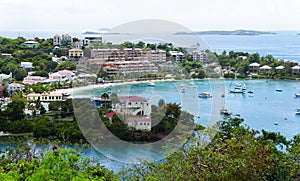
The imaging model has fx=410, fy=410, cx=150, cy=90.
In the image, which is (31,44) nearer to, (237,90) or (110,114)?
(237,90)

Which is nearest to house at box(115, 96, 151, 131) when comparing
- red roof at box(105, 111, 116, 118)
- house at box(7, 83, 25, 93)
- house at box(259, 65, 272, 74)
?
red roof at box(105, 111, 116, 118)

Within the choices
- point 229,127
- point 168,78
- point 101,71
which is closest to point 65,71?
point 101,71

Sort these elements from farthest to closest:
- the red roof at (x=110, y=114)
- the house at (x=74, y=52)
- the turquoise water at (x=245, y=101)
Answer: the house at (x=74, y=52) < the turquoise water at (x=245, y=101) < the red roof at (x=110, y=114)

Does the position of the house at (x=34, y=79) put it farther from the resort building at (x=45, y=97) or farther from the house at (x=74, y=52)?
the house at (x=74, y=52)

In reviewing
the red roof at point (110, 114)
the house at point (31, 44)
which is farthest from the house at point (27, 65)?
the red roof at point (110, 114)

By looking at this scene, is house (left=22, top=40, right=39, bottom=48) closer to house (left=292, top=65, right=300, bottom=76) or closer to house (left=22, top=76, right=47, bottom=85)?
house (left=22, top=76, right=47, bottom=85)

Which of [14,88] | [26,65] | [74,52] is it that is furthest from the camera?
[74,52]

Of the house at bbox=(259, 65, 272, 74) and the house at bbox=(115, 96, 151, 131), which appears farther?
the house at bbox=(259, 65, 272, 74)

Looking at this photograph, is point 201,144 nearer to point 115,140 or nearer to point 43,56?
point 115,140

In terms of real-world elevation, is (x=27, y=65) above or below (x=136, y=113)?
below

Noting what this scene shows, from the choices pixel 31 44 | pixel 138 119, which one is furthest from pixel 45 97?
pixel 31 44

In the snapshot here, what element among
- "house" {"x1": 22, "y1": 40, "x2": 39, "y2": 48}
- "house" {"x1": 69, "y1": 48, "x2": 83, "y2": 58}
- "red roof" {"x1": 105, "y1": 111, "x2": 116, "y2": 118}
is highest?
"house" {"x1": 22, "y1": 40, "x2": 39, "y2": 48}

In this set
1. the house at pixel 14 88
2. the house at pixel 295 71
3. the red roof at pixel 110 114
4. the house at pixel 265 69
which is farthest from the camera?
the house at pixel 265 69
